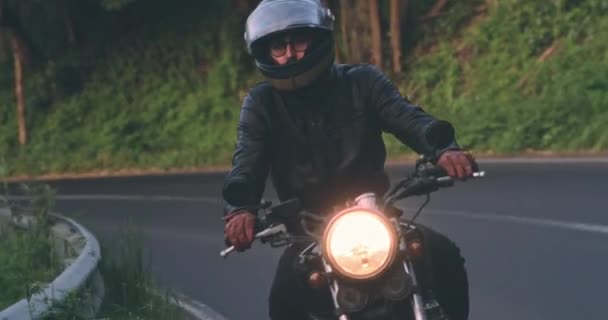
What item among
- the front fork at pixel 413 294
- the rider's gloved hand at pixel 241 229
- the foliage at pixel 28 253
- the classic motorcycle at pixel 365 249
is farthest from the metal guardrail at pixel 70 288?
the front fork at pixel 413 294

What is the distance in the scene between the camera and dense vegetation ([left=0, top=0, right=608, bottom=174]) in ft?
69.6

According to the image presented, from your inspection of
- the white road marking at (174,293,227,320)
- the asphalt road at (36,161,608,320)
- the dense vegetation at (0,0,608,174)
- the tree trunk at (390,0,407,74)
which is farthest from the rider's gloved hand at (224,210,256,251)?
the tree trunk at (390,0,407,74)

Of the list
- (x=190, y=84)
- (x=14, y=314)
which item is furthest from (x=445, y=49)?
(x=14, y=314)

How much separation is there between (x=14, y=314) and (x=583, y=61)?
16898 millimetres

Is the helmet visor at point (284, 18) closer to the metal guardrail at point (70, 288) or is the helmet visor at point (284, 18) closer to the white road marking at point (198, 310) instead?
the metal guardrail at point (70, 288)

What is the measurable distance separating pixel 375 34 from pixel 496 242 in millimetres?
16276

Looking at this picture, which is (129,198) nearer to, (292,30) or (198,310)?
(198,310)

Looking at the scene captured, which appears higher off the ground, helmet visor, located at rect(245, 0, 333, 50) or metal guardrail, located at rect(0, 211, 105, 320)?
helmet visor, located at rect(245, 0, 333, 50)

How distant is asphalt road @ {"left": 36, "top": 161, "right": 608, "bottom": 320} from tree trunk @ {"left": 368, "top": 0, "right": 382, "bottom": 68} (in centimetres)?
789

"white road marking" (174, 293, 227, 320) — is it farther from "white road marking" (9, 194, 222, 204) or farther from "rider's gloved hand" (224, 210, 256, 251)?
"white road marking" (9, 194, 222, 204)

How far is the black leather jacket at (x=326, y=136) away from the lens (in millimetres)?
5117

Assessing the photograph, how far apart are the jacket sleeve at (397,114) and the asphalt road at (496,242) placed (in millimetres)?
3497

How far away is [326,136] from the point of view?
16.9ft

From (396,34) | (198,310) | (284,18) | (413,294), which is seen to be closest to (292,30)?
(284,18)
